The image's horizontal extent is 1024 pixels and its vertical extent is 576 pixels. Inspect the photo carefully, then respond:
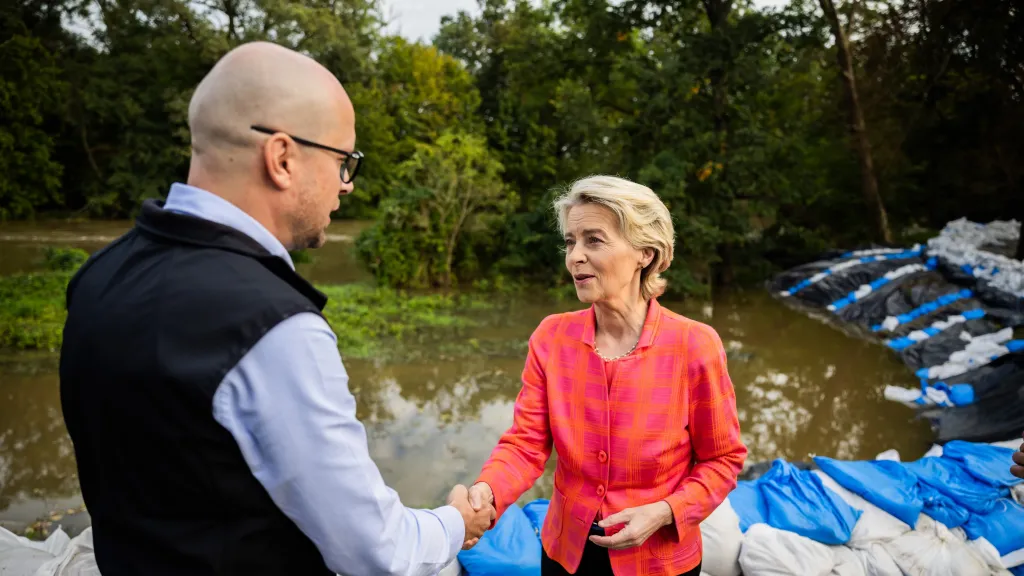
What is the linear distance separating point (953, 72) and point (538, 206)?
9915 mm

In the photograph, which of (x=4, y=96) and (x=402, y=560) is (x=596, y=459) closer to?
(x=402, y=560)

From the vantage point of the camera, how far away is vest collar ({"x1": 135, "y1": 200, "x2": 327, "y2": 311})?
1069mm

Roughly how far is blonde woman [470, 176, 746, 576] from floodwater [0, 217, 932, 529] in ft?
9.63

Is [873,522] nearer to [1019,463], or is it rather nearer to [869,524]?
[869,524]

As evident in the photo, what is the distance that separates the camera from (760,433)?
597 centimetres

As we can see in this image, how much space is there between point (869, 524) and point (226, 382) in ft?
10.9

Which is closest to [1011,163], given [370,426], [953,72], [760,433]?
[953,72]

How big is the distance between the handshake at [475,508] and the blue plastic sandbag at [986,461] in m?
3.23

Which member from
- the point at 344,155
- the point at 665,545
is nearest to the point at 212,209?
the point at 344,155

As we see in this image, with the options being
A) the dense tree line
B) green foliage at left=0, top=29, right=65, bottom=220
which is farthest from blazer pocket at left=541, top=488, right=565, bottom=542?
green foliage at left=0, top=29, right=65, bottom=220

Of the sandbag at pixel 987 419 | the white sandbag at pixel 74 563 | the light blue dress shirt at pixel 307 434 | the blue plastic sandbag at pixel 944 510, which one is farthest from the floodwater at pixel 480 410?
the light blue dress shirt at pixel 307 434

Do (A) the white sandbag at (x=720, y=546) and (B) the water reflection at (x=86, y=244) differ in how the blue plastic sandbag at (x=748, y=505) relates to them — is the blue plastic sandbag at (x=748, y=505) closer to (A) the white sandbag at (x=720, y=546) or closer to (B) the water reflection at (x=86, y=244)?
(A) the white sandbag at (x=720, y=546)

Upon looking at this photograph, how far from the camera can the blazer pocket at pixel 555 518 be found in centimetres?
190

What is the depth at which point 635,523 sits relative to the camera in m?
1.70
